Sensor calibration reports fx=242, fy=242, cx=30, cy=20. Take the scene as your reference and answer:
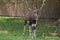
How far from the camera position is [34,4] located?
15.3m

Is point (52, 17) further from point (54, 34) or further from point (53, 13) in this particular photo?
point (54, 34)

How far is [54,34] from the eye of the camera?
1037cm

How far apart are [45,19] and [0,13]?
116 inches

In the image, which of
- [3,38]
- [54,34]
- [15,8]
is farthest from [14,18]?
[3,38]

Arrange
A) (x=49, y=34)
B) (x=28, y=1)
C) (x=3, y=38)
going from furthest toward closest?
(x=28, y=1) → (x=49, y=34) → (x=3, y=38)

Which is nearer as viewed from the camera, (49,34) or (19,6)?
(49,34)

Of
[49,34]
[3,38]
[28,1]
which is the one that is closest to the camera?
[3,38]

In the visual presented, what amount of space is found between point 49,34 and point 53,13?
5417 millimetres

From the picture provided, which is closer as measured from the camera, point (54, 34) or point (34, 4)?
point (54, 34)

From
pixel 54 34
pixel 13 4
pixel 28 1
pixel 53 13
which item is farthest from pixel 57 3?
pixel 54 34

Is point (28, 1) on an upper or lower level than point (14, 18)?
upper

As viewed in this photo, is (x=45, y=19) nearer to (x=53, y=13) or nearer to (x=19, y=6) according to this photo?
→ (x=53, y=13)

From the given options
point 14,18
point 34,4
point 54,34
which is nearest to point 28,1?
point 34,4

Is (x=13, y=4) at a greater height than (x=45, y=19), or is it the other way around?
(x=13, y=4)
